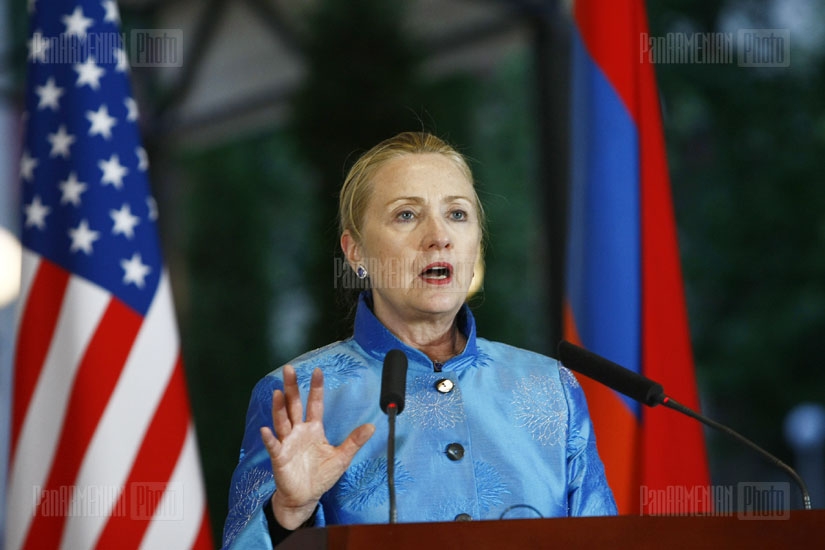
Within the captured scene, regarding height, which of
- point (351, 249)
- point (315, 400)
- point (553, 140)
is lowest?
point (315, 400)

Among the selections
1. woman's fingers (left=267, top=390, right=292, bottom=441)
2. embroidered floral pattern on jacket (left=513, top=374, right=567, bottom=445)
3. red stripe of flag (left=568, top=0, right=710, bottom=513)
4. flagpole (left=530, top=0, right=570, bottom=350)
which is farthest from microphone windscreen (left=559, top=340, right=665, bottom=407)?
flagpole (left=530, top=0, right=570, bottom=350)

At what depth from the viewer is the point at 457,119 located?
17.1 feet

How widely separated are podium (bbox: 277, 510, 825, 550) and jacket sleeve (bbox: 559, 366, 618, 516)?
0.59 metres

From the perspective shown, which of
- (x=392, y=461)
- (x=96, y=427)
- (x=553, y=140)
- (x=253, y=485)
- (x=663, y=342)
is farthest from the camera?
(x=553, y=140)

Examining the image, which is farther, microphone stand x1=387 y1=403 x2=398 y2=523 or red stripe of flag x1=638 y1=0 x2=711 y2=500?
red stripe of flag x1=638 y1=0 x2=711 y2=500

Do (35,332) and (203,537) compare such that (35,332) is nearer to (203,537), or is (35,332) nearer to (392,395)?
(203,537)

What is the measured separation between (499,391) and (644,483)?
1.06 meters

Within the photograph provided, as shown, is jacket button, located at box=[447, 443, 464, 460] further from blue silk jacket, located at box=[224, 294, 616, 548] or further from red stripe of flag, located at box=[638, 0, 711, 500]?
red stripe of flag, located at box=[638, 0, 711, 500]

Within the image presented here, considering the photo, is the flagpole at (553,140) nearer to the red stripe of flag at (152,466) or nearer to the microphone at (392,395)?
the red stripe of flag at (152,466)

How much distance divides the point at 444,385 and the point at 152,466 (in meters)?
1.11

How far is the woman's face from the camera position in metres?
2.11

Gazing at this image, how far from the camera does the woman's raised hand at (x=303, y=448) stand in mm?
1707

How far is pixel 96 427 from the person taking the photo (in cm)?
283

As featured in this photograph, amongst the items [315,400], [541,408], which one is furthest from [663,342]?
[315,400]
